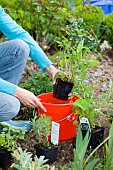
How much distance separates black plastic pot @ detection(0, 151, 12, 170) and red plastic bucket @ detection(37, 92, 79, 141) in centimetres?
38

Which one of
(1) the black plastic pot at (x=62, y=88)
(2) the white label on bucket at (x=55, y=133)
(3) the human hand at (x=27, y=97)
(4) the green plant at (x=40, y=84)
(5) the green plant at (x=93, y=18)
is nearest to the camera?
(3) the human hand at (x=27, y=97)

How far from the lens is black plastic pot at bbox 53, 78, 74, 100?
3.22m

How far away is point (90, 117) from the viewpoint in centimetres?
317

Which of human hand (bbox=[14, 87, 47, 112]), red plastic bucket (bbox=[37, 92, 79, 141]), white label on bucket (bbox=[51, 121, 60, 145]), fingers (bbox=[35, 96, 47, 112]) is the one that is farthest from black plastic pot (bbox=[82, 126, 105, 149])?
human hand (bbox=[14, 87, 47, 112])

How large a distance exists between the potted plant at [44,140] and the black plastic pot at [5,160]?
0.18 m

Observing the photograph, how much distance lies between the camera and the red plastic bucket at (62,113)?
3.21 metres

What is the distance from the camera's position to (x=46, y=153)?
3035mm

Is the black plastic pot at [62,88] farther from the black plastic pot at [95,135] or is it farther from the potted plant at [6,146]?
the potted plant at [6,146]

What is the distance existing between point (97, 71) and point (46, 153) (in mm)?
2160

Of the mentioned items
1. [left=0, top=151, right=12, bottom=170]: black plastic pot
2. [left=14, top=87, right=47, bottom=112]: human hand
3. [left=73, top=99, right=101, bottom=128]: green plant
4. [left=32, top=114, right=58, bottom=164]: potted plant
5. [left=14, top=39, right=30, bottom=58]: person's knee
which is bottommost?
[left=0, top=151, right=12, bottom=170]: black plastic pot

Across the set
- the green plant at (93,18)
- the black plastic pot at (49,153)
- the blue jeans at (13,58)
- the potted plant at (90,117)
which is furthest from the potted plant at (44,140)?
the green plant at (93,18)

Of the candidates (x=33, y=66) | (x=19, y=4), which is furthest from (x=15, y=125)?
(x=19, y=4)

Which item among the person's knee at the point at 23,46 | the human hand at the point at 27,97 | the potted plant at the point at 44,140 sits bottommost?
the potted plant at the point at 44,140

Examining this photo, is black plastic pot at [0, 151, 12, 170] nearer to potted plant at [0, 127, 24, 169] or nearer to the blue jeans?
potted plant at [0, 127, 24, 169]
